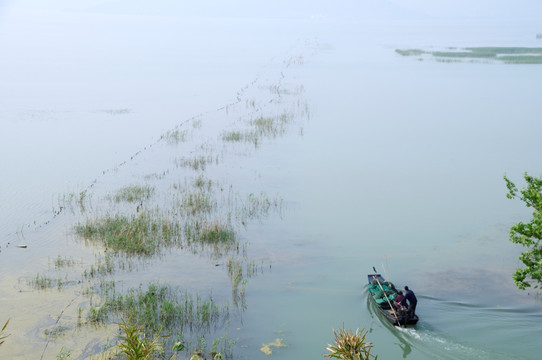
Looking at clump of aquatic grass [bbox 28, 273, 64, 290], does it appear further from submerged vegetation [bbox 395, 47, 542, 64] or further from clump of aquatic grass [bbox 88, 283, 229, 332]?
submerged vegetation [bbox 395, 47, 542, 64]

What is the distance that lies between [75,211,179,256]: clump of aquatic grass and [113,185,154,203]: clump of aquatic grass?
6.78ft

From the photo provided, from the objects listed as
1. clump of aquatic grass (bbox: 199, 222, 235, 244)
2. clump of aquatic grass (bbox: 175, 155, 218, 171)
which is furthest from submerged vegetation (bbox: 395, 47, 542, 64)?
clump of aquatic grass (bbox: 199, 222, 235, 244)

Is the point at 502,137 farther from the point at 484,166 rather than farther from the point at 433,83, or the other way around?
the point at 433,83

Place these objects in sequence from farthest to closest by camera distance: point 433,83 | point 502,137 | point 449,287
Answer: point 433,83 → point 502,137 → point 449,287

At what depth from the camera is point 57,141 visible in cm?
2992

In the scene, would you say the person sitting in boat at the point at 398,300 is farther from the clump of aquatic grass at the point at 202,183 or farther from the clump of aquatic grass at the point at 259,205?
the clump of aquatic grass at the point at 202,183

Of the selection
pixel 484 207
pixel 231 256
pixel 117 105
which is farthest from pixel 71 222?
pixel 117 105

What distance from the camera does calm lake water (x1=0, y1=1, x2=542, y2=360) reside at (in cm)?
1353

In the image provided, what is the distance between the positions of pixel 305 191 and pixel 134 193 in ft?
22.7

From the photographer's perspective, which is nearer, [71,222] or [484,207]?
[71,222]

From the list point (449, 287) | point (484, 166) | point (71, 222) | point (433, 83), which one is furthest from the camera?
point (433, 83)

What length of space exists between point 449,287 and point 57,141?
22464 mm

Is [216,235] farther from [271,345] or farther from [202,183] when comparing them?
[271,345]

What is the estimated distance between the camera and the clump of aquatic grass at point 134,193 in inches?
828
